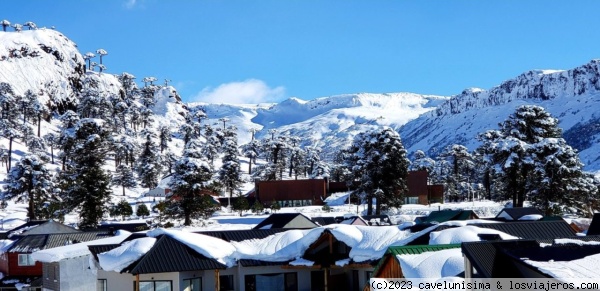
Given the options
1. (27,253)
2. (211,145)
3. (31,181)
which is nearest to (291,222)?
(27,253)

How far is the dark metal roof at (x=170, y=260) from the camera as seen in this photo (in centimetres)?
2723

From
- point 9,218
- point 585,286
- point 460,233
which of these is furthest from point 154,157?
point 585,286

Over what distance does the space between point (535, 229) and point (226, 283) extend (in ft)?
46.1

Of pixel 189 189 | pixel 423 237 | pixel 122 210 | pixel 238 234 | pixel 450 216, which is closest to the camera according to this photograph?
pixel 423 237

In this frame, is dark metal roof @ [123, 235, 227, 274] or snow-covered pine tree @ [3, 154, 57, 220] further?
snow-covered pine tree @ [3, 154, 57, 220]

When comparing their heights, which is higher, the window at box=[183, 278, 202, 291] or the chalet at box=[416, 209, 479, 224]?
the chalet at box=[416, 209, 479, 224]

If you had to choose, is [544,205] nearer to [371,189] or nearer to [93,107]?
[371,189]

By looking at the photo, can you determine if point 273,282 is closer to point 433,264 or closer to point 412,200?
point 433,264

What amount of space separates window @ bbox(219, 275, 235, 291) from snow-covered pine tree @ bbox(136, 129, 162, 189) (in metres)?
90.0

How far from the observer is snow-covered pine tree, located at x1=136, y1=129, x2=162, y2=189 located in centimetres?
11693

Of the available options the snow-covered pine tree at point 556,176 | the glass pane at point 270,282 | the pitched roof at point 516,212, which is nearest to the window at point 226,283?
the glass pane at point 270,282

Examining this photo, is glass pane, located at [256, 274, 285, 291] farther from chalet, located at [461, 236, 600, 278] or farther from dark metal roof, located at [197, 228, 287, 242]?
chalet, located at [461, 236, 600, 278]

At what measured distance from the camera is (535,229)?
26844 millimetres

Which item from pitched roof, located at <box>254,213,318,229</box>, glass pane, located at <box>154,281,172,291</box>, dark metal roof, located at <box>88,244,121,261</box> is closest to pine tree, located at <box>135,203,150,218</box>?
pitched roof, located at <box>254,213,318,229</box>
